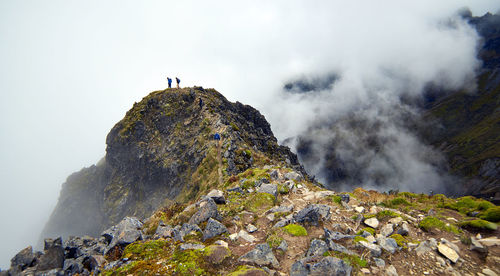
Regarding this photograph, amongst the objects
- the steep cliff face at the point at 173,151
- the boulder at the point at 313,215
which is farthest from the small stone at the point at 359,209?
the steep cliff face at the point at 173,151

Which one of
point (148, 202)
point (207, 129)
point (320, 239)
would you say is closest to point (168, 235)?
point (320, 239)

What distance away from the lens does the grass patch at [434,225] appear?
9.44m

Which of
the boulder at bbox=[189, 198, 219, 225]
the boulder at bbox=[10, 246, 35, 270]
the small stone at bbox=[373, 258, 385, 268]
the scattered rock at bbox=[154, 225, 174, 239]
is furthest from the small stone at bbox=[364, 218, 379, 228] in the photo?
the boulder at bbox=[10, 246, 35, 270]

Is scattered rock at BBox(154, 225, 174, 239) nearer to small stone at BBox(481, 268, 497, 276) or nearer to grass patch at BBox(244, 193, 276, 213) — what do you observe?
grass patch at BBox(244, 193, 276, 213)

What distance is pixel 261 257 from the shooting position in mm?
8016

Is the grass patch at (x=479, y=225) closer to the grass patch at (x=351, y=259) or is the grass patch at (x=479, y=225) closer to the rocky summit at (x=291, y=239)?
the rocky summit at (x=291, y=239)

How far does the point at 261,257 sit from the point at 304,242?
7.04 feet

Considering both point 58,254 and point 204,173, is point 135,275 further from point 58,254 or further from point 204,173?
point 204,173

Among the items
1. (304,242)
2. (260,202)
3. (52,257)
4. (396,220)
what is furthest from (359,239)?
(52,257)

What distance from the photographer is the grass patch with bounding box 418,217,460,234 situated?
9438 mm

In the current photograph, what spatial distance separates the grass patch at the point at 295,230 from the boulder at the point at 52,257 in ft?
41.1

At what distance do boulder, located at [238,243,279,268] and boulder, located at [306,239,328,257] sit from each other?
134 cm

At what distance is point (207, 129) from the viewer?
50.2 m

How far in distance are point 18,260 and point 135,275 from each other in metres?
11.4
